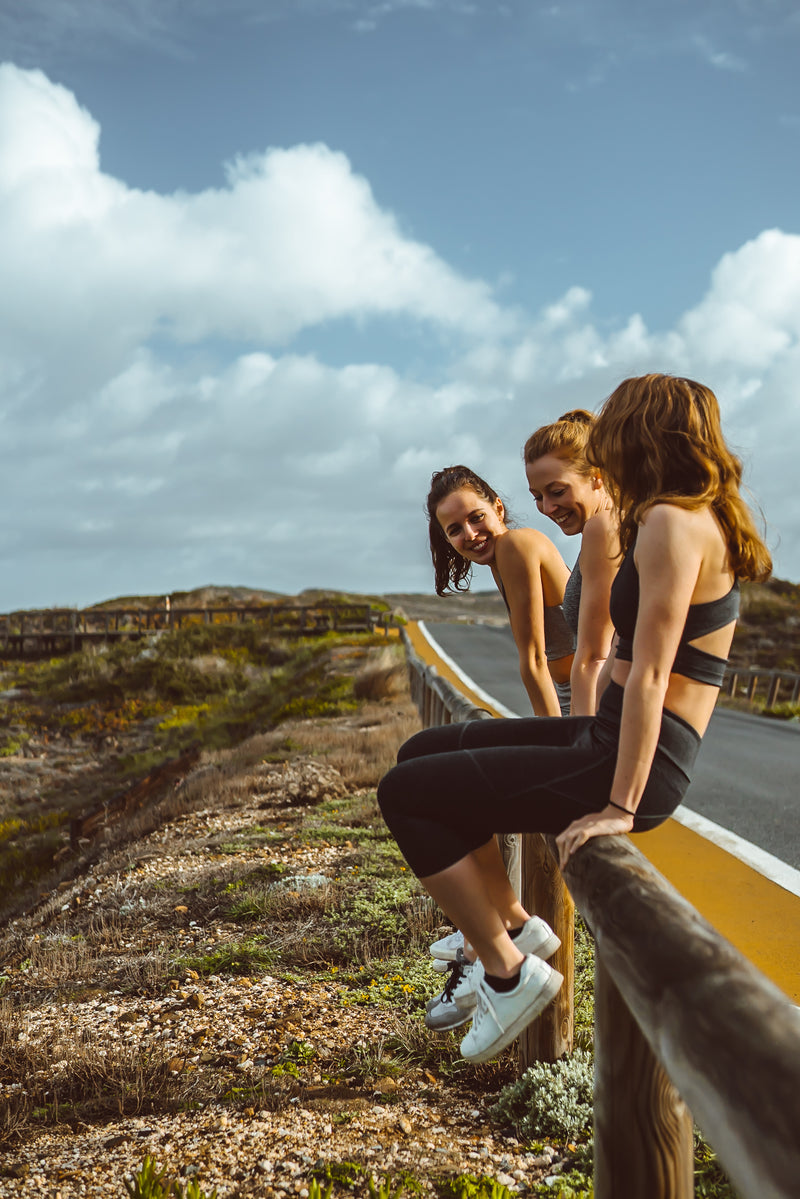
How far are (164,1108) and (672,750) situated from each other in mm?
2290

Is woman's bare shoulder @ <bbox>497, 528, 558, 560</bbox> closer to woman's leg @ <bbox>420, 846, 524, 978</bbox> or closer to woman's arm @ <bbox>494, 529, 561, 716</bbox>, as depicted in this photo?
woman's arm @ <bbox>494, 529, 561, 716</bbox>

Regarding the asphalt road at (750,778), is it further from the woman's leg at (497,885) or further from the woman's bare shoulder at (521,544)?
the woman's leg at (497,885)

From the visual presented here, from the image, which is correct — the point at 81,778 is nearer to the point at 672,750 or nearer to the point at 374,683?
the point at 374,683

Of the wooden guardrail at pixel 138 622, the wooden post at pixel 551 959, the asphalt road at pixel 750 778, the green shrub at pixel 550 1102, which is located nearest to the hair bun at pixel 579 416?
the wooden post at pixel 551 959

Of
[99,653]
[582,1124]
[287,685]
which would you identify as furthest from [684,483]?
[99,653]

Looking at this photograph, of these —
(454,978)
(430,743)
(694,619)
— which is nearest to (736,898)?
(454,978)

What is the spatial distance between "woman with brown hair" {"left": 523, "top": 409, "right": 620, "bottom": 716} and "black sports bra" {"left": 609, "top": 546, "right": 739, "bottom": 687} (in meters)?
0.63

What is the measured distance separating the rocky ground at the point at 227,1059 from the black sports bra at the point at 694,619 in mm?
1664

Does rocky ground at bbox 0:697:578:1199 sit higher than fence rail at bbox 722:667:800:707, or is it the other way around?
fence rail at bbox 722:667:800:707

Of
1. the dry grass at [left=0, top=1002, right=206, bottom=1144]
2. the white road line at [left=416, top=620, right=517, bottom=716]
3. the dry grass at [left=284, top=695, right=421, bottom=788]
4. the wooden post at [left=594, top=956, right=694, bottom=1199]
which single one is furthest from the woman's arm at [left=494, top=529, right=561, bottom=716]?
the white road line at [left=416, top=620, right=517, bottom=716]

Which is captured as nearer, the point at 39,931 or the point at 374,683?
the point at 39,931

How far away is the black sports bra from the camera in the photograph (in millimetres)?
2359

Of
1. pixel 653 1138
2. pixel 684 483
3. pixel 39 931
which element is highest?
pixel 684 483

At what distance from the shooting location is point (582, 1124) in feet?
9.50
